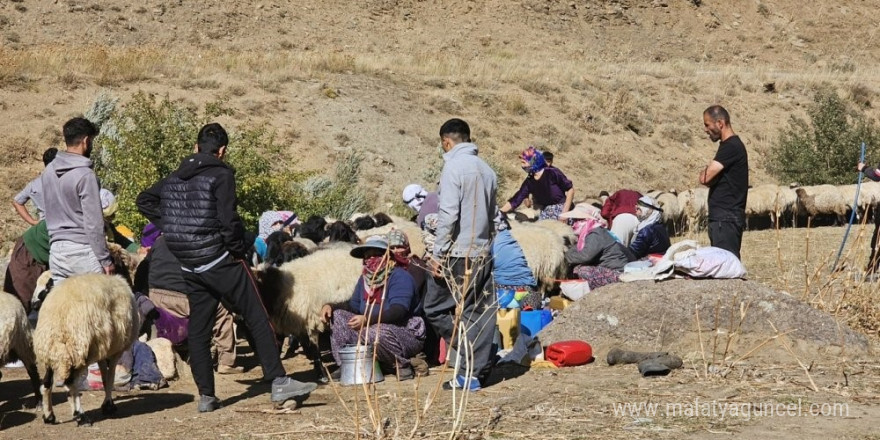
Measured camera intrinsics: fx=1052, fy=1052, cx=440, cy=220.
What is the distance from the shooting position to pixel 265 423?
6.12 meters

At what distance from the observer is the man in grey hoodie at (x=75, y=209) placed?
6773mm

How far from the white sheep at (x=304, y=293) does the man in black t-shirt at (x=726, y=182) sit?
292 centimetres

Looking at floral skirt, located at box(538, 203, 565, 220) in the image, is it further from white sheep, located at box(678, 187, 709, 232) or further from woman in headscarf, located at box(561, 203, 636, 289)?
white sheep, located at box(678, 187, 709, 232)

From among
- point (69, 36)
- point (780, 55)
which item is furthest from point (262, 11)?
point (780, 55)

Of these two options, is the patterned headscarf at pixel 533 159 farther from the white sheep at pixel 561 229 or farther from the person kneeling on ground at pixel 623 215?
the person kneeling on ground at pixel 623 215

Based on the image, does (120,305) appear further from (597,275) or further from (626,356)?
(597,275)

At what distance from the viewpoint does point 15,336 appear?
6.65 m

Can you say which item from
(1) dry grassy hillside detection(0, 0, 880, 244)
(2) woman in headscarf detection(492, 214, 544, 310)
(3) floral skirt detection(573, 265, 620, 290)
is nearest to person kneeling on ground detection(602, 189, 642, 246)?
(3) floral skirt detection(573, 265, 620, 290)

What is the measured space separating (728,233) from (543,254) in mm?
2775

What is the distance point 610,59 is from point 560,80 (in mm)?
13982

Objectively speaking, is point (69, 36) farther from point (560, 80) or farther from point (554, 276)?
point (554, 276)

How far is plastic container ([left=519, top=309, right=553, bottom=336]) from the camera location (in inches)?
344

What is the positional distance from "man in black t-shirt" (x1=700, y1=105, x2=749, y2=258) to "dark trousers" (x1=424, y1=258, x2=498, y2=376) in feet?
7.45

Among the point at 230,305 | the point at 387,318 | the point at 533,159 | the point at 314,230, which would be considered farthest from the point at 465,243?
the point at 533,159
